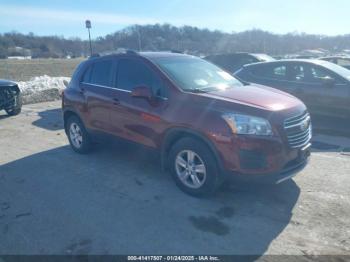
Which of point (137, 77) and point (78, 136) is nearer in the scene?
point (137, 77)

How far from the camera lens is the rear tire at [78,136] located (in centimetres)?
583

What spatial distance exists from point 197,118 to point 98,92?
2137 mm

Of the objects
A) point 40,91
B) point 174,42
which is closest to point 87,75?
point 40,91

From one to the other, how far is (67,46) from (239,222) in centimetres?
8762

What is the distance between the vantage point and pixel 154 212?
3.80 metres

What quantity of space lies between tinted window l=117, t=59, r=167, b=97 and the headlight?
107cm

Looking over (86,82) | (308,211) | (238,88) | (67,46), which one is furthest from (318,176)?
(67,46)

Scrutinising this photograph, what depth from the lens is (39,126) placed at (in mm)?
8578

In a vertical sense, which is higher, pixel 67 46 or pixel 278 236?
pixel 67 46

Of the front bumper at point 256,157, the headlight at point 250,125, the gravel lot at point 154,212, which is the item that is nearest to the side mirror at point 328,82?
the gravel lot at point 154,212

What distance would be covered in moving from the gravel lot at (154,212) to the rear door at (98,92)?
0.71 m

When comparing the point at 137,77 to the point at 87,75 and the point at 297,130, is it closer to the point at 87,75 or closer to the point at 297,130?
the point at 87,75

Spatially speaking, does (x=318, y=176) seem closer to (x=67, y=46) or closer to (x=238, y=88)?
(x=238, y=88)

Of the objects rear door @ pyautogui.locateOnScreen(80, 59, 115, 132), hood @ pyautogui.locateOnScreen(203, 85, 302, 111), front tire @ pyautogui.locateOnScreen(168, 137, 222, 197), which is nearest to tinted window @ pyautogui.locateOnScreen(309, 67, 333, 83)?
hood @ pyautogui.locateOnScreen(203, 85, 302, 111)
